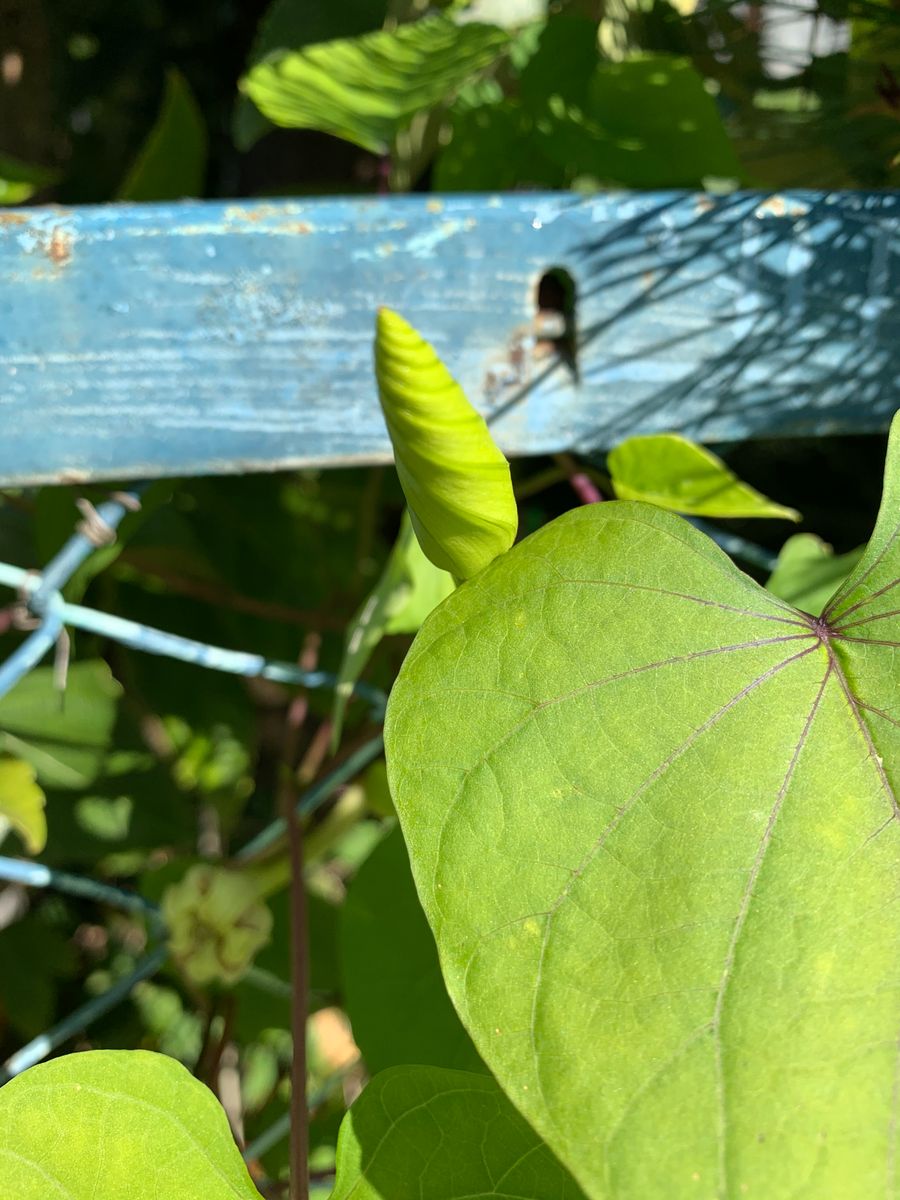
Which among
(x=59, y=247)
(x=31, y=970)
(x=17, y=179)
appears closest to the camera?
(x=59, y=247)

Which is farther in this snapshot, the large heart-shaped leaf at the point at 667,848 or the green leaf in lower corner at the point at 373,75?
the green leaf in lower corner at the point at 373,75

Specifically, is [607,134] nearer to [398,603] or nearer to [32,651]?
[398,603]

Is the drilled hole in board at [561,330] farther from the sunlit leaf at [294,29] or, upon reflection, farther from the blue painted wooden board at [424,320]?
the sunlit leaf at [294,29]

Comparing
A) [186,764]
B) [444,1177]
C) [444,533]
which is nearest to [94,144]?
[186,764]

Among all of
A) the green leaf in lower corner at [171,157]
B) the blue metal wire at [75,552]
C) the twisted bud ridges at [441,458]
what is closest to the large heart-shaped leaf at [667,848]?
the twisted bud ridges at [441,458]

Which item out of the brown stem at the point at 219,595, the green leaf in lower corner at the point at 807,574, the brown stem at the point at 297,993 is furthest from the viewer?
the brown stem at the point at 219,595

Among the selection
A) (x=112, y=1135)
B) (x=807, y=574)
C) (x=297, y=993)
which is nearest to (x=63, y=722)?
(x=297, y=993)

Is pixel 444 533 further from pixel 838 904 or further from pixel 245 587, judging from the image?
pixel 245 587
